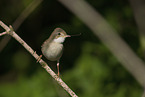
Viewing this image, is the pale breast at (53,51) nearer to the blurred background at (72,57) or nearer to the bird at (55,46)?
the bird at (55,46)

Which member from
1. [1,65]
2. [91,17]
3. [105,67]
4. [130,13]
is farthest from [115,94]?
[1,65]

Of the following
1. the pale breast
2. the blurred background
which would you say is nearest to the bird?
the pale breast

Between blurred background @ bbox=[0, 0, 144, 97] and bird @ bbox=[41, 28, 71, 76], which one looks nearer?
bird @ bbox=[41, 28, 71, 76]

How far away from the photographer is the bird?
280 centimetres

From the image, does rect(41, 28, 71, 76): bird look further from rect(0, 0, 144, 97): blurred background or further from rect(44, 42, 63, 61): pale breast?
rect(0, 0, 144, 97): blurred background

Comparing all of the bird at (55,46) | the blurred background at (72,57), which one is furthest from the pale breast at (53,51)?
the blurred background at (72,57)

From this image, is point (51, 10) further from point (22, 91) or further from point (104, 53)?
point (22, 91)

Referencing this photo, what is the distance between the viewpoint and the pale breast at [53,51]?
9.14 ft

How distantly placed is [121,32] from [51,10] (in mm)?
1593

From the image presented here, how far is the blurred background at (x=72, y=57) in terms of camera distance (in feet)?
15.2

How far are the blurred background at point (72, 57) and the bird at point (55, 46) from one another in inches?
63.2

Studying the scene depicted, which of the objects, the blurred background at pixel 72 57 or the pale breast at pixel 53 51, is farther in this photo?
the blurred background at pixel 72 57

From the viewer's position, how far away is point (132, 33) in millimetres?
5125

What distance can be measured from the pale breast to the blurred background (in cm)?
162
